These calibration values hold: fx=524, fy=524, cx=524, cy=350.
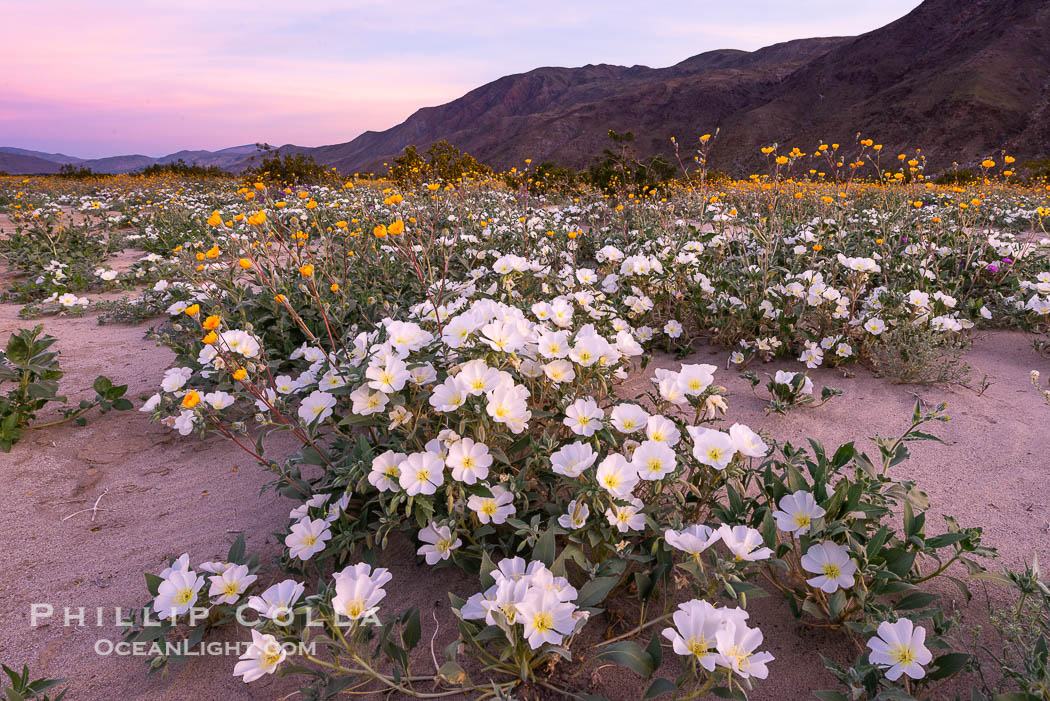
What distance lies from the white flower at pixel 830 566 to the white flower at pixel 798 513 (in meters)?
0.07

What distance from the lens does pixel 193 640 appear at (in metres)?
1.47

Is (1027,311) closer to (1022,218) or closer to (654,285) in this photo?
(654,285)

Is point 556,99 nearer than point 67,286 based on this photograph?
No

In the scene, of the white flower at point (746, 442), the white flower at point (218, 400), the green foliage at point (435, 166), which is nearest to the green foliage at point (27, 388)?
the white flower at point (218, 400)

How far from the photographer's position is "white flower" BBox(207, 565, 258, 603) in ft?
4.96

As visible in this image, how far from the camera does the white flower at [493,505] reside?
5.12ft

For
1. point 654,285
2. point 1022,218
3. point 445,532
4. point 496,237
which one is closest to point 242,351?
point 445,532

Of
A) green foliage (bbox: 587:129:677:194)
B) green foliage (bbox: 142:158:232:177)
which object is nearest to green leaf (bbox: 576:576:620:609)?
green foliage (bbox: 587:129:677:194)

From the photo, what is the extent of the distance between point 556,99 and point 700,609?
412ft

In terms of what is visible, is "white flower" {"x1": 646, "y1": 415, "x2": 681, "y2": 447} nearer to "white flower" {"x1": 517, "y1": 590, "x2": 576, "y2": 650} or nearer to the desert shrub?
"white flower" {"x1": 517, "y1": 590, "x2": 576, "y2": 650}

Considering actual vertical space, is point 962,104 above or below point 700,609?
above

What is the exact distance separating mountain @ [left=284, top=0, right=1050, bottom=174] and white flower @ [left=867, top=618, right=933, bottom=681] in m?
44.1

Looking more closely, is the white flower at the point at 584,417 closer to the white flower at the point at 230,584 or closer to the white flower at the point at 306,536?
the white flower at the point at 306,536

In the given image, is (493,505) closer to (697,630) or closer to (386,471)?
(386,471)
